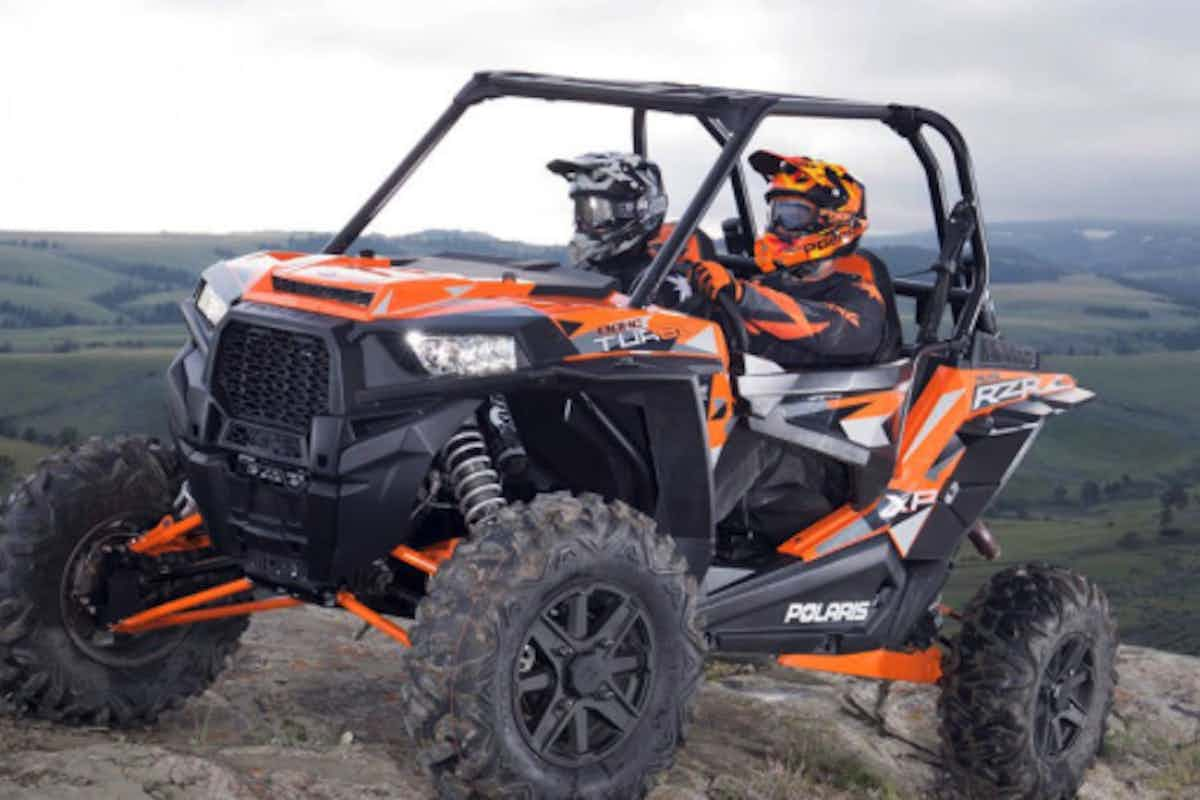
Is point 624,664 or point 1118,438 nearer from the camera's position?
point 624,664

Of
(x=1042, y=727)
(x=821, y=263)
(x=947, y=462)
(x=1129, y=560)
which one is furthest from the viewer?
(x=1129, y=560)

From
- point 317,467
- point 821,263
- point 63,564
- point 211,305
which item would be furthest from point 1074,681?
point 63,564

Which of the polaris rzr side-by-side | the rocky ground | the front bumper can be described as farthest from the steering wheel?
the rocky ground

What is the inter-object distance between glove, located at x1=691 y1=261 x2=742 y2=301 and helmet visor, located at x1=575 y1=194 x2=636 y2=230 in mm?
773

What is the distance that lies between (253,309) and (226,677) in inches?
124

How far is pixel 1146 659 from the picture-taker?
11.7m

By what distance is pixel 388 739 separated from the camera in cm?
743

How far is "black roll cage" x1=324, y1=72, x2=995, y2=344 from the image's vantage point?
645cm

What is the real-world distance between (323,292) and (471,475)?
873mm

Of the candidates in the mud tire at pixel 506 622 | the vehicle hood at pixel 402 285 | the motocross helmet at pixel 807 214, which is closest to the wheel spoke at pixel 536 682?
the mud tire at pixel 506 622

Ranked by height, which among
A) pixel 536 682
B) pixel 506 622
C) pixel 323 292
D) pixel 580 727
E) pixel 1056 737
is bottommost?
pixel 1056 737

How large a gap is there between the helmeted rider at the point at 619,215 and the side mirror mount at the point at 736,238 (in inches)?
61.8

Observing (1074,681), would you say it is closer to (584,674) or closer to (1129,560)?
(584,674)

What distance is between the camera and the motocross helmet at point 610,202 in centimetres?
735
